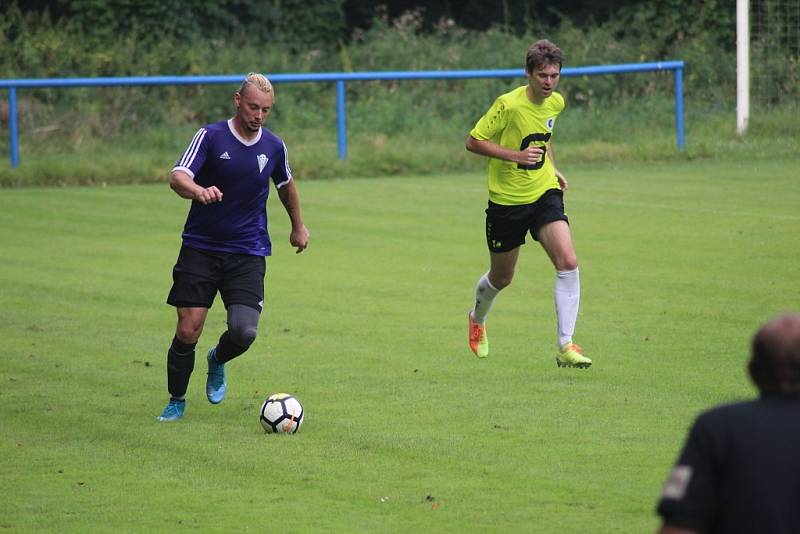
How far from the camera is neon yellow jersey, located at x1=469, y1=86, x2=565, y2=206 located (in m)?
10.1

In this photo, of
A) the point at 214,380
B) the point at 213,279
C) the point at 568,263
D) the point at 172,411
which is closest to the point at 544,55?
the point at 568,263

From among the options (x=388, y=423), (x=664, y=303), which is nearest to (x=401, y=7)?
(x=664, y=303)

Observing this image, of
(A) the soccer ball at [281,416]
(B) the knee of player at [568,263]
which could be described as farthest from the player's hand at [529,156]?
(A) the soccer ball at [281,416]

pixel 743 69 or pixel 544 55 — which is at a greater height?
pixel 544 55

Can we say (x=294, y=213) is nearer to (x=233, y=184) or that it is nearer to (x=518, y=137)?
(x=233, y=184)

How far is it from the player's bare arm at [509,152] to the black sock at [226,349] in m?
2.16

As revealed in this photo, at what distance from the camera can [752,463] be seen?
3436 mm

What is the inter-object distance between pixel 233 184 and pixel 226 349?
959 mm

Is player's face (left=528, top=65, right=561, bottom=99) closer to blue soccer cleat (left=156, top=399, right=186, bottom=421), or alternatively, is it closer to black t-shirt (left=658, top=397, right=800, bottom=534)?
blue soccer cleat (left=156, top=399, right=186, bottom=421)

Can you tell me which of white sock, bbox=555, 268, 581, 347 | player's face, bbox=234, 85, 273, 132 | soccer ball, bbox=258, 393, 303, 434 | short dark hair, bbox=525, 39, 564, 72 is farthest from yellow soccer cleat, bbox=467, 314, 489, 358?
player's face, bbox=234, 85, 273, 132

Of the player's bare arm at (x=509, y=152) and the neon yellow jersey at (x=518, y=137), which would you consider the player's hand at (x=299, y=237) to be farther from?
the neon yellow jersey at (x=518, y=137)

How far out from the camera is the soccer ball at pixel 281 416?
27.1 feet

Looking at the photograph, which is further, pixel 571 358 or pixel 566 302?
pixel 566 302

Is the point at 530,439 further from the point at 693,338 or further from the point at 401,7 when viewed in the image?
the point at 401,7
